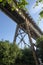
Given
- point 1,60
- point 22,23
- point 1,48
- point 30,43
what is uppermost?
point 22,23

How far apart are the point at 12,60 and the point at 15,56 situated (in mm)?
1281

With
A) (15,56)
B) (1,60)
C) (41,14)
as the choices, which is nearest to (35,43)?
(15,56)

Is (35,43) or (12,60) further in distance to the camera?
(35,43)

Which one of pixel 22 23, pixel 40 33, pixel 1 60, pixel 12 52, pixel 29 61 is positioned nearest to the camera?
pixel 1 60

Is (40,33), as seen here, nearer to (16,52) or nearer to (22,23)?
(22,23)

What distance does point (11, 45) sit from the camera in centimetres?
3769

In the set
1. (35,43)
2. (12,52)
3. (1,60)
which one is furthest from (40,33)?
(1,60)

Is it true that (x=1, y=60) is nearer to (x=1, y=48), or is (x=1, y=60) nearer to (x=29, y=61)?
(x=1, y=48)

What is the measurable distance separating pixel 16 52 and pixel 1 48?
3429 millimetres

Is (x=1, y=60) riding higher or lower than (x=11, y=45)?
lower

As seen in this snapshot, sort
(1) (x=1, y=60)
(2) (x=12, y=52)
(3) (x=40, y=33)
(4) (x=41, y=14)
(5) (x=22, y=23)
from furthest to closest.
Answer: (3) (x=40, y=33) < (5) (x=22, y=23) < (2) (x=12, y=52) < (1) (x=1, y=60) < (4) (x=41, y=14)

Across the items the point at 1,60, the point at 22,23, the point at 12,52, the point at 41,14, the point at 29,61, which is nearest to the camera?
the point at 41,14

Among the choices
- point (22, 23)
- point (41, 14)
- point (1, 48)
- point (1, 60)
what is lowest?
point (41, 14)

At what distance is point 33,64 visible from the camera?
131 feet
